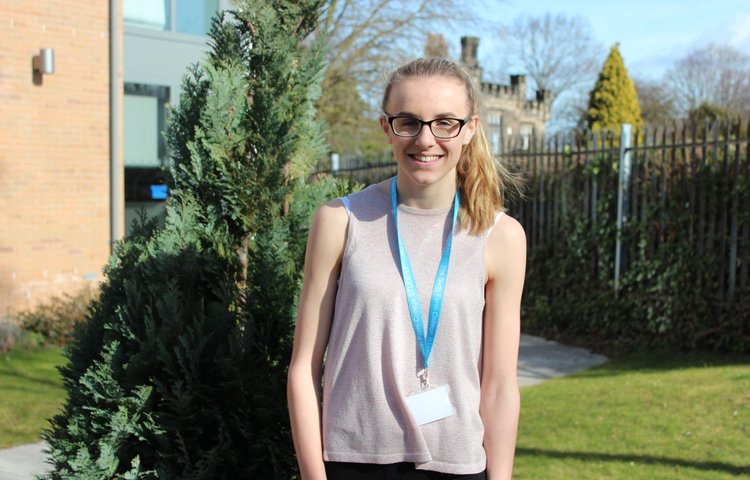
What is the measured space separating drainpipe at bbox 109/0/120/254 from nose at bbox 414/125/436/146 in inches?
407

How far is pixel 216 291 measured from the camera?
119 inches

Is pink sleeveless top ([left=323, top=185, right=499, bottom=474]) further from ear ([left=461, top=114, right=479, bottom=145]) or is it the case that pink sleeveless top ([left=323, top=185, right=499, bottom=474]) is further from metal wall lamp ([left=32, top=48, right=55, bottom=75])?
metal wall lamp ([left=32, top=48, right=55, bottom=75])

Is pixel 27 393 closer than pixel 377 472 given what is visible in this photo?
No

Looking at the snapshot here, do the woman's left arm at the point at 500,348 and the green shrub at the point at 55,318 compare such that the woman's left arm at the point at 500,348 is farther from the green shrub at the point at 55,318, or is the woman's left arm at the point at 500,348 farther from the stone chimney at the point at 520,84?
the stone chimney at the point at 520,84

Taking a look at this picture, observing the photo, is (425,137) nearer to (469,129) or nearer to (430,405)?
(469,129)

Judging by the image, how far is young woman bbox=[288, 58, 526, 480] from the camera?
2.06 meters

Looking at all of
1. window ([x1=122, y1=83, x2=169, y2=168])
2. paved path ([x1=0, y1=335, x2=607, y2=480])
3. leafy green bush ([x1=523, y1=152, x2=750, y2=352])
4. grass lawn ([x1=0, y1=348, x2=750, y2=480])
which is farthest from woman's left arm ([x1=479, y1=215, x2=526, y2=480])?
window ([x1=122, y1=83, x2=169, y2=168])

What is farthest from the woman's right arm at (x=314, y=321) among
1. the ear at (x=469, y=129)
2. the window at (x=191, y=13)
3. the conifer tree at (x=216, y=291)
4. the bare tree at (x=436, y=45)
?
the bare tree at (x=436, y=45)

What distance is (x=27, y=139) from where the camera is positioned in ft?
36.0

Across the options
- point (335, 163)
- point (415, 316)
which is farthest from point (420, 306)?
point (335, 163)

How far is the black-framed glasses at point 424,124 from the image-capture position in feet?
6.94

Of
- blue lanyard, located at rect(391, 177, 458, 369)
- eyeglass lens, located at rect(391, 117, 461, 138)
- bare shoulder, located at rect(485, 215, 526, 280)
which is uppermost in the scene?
eyeglass lens, located at rect(391, 117, 461, 138)

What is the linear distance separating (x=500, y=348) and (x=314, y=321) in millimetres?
501

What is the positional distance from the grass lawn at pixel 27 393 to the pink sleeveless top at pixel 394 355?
3570 mm
